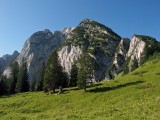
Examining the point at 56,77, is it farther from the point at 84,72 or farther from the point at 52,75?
the point at 84,72

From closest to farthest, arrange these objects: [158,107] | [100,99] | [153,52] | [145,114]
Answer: [145,114], [158,107], [100,99], [153,52]

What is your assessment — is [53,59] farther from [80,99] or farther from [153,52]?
[153,52]

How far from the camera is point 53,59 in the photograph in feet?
303

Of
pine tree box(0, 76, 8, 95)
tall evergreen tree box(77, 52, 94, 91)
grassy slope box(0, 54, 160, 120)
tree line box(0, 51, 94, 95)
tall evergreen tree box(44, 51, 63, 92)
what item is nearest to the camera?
grassy slope box(0, 54, 160, 120)

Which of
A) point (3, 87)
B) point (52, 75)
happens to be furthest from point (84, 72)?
point (3, 87)

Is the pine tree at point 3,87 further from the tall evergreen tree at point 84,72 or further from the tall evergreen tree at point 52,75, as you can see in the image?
the tall evergreen tree at point 84,72

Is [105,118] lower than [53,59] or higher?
lower

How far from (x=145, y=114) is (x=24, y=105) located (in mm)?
38463

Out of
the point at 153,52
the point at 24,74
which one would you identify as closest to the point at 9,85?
the point at 24,74

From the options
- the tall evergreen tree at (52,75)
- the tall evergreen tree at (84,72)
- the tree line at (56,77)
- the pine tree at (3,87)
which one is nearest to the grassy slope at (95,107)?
the tall evergreen tree at (84,72)

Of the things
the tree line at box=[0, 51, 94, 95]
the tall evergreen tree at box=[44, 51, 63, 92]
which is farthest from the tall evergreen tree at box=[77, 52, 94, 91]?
the tall evergreen tree at box=[44, 51, 63, 92]

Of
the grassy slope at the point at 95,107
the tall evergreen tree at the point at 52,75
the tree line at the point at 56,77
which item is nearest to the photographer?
the grassy slope at the point at 95,107

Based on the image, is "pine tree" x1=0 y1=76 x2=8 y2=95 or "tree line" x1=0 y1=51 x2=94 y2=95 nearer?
"tree line" x1=0 y1=51 x2=94 y2=95

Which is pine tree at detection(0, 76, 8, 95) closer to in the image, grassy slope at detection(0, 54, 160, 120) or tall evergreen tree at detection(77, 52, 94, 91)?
tall evergreen tree at detection(77, 52, 94, 91)
